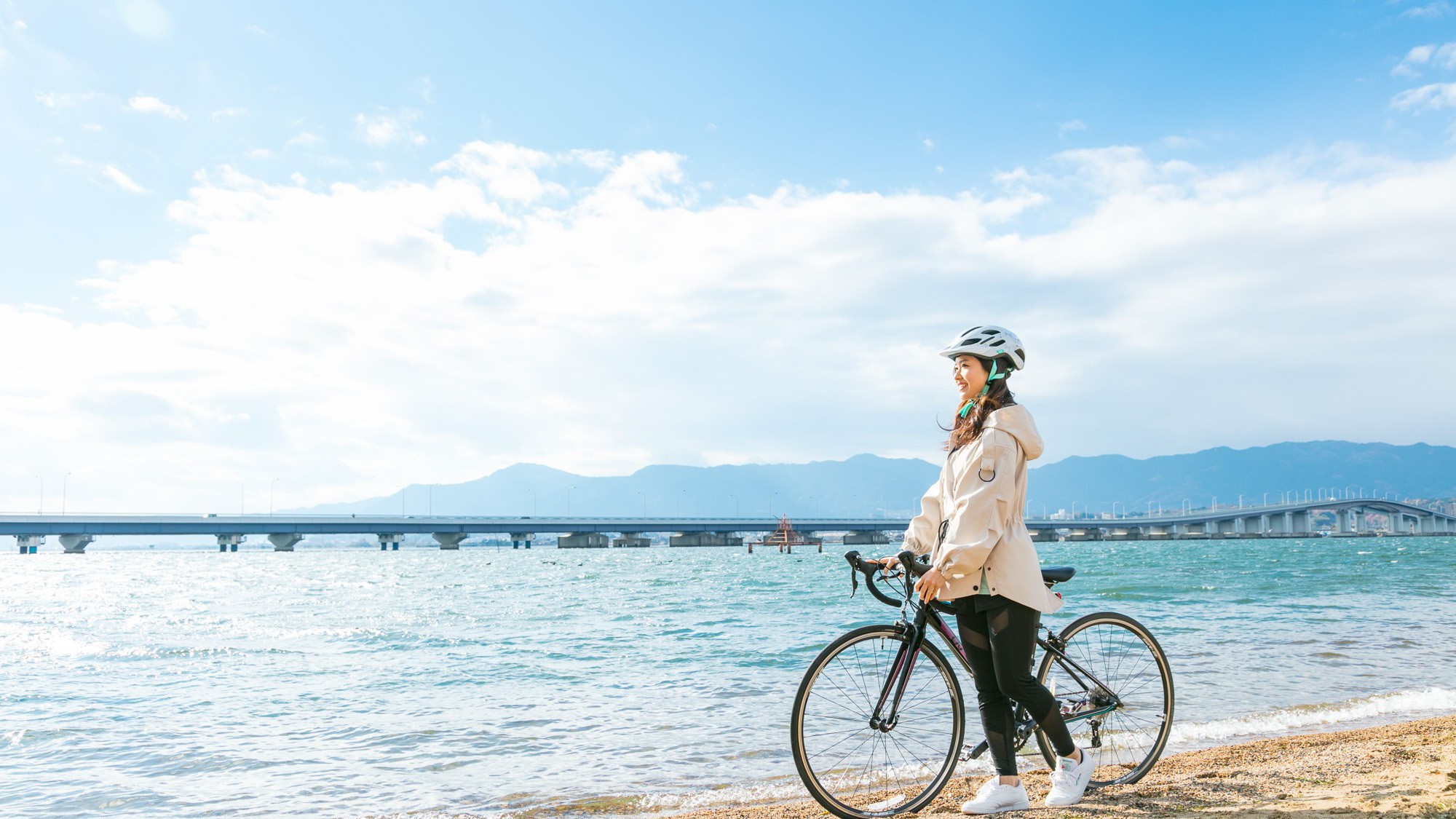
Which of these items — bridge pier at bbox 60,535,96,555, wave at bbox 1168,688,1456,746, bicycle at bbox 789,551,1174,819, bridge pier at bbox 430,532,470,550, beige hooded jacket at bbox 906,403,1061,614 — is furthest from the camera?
bridge pier at bbox 430,532,470,550

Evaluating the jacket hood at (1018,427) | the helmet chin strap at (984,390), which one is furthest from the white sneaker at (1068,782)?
the helmet chin strap at (984,390)

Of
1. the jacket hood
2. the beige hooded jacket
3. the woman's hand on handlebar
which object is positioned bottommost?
the woman's hand on handlebar

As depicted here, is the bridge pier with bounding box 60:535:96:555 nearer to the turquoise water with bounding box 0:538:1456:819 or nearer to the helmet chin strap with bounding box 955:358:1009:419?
the turquoise water with bounding box 0:538:1456:819

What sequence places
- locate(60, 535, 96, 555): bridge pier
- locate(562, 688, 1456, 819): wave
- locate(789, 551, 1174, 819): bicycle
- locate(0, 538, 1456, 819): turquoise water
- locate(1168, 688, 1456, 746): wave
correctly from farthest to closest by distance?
1. locate(60, 535, 96, 555): bridge pier
2. locate(1168, 688, 1456, 746): wave
3. locate(0, 538, 1456, 819): turquoise water
4. locate(562, 688, 1456, 819): wave
5. locate(789, 551, 1174, 819): bicycle

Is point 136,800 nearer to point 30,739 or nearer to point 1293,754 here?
point 30,739

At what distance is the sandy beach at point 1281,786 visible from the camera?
4.38m

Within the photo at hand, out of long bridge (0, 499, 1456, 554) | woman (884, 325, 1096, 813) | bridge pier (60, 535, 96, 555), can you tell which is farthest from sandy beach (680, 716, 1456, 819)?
bridge pier (60, 535, 96, 555)

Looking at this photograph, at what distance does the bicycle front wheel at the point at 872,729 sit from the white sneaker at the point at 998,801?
0.23 m

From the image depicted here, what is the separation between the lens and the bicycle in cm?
438

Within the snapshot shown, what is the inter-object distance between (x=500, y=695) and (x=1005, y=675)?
7589 mm

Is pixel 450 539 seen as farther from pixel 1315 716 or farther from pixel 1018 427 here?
pixel 1018 427

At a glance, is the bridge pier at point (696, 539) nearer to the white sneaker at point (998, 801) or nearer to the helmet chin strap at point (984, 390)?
the white sneaker at point (998, 801)

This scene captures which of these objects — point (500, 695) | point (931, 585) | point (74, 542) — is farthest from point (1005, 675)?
point (74, 542)

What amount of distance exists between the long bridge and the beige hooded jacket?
12333 cm
